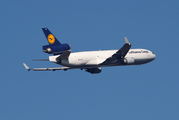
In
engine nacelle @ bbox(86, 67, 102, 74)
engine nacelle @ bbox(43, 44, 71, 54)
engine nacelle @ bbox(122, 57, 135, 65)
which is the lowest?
engine nacelle @ bbox(86, 67, 102, 74)

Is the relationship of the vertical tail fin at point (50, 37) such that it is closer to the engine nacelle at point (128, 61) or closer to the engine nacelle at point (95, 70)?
the engine nacelle at point (95, 70)

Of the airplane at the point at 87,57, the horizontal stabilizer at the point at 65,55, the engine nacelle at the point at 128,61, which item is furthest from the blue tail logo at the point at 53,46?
the engine nacelle at the point at 128,61

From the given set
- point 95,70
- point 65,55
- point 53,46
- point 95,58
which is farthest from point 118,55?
point 53,46

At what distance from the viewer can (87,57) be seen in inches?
2224

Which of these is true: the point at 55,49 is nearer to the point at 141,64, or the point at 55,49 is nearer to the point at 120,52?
the point at 120,52

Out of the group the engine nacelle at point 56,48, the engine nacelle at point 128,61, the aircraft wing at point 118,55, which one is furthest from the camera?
the engine nacelle at point 128,61

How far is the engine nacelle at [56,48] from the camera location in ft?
175

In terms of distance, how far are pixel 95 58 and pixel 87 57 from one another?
1739 mm

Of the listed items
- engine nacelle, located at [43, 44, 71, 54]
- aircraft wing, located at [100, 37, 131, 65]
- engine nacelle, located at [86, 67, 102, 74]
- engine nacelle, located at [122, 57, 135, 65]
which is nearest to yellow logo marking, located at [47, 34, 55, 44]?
engine nacelle, located at [43, 44, 71, 54]

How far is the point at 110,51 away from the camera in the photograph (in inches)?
2365

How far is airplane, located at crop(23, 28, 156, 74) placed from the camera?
53500 mm

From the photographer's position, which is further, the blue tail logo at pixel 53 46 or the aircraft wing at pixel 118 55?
the aircraft wing at pixel 118 55

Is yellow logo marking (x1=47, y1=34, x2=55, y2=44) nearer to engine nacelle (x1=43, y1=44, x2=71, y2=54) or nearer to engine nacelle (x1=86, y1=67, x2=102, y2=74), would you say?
engine nacelle (x1=43, y1=44, x2=71, y2=54)

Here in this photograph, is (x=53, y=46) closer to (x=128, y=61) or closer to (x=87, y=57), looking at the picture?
(x=87, y=57)
